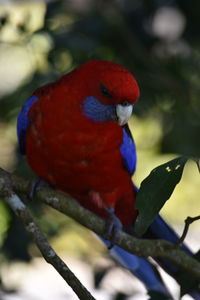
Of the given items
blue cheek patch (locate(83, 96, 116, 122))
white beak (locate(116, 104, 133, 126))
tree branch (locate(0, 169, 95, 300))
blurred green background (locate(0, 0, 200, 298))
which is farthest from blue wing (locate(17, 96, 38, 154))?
blurred green background (locate(0, 0, 200, 298))

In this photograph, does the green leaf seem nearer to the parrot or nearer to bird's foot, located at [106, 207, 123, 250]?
bird's foot, located at [106, 207, 123, 250]

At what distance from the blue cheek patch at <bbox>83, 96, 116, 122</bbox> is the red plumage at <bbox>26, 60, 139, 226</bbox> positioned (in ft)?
0.06

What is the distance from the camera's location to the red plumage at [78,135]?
332cm

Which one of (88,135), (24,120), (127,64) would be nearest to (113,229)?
(88,135)

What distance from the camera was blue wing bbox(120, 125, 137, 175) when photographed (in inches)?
138

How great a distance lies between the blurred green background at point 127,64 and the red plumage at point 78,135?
27.1 inches

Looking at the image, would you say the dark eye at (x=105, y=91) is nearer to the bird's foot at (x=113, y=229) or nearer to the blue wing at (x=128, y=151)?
the blue wing at (x=128, y=151)

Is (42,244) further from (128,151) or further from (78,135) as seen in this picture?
(128,151)

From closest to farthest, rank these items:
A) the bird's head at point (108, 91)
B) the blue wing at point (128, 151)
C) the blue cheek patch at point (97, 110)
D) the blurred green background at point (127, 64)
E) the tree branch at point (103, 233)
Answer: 1. the tree branch at point (103, 233)
2. the bird's head at point (108, 91)
3. the blue cheek patch at point (97, 110)
4. the blue wing at point (128, 151)
5. the blurred green background at point (127, 64)

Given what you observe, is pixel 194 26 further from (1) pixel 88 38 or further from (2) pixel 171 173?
(2) pixel 171 173

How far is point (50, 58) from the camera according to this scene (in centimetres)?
414

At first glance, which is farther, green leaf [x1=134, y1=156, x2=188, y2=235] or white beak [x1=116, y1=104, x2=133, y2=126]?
white beak [x1=116, y1=104, x2=133, y2=126]

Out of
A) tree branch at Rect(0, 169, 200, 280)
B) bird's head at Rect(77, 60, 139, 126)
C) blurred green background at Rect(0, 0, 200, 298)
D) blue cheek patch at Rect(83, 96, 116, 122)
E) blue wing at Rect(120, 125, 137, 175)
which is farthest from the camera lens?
blurred green background at Rect(0, 0, 200, 298)

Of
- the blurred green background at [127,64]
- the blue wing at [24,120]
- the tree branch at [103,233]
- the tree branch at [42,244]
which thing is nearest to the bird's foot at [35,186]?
the tree branch at [103,233]
